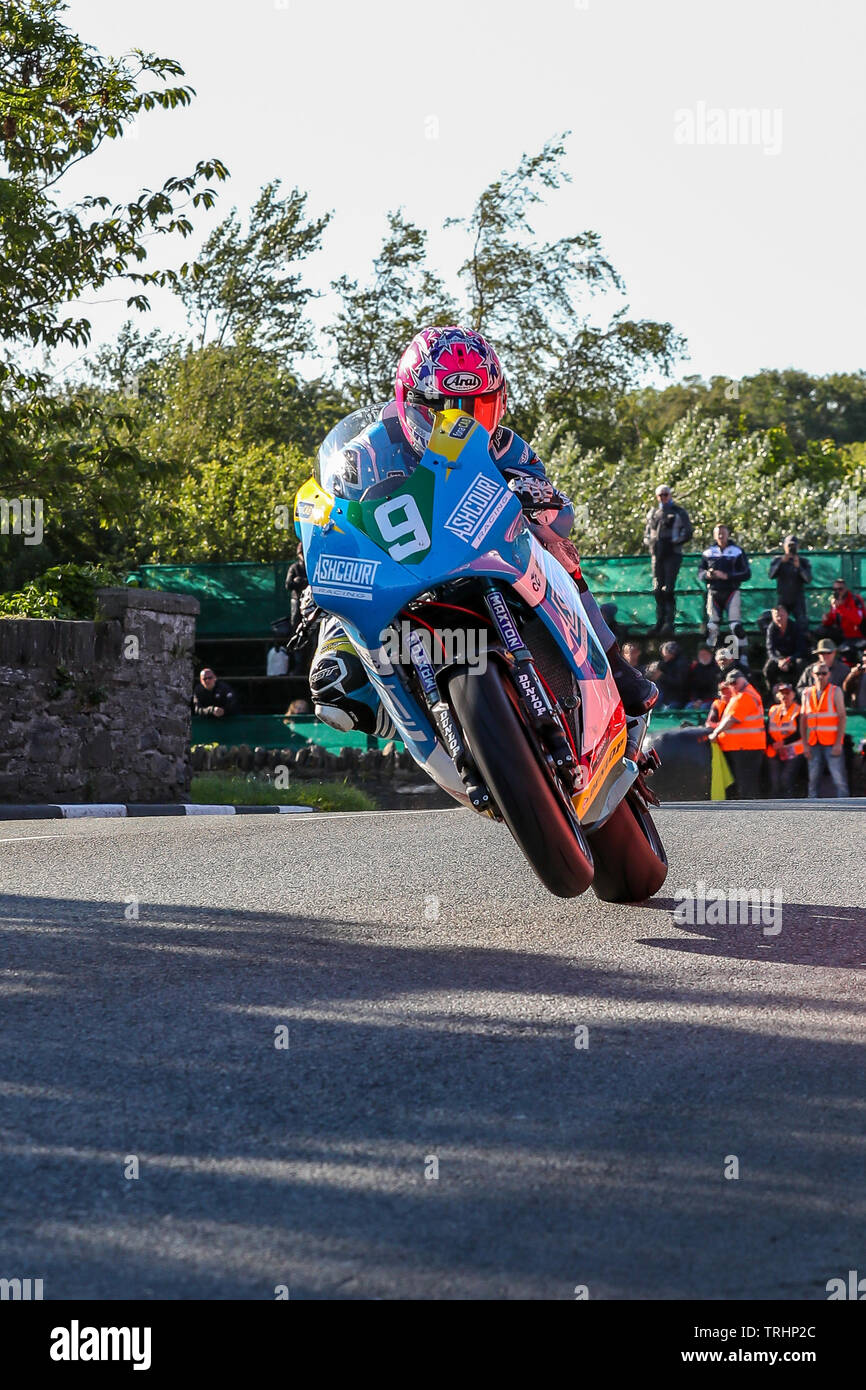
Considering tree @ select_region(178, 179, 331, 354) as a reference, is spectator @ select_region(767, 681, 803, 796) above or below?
below

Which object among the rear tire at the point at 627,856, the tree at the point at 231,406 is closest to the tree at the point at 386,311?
the tree at the point at 231,406

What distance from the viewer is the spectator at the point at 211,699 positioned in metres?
23.2

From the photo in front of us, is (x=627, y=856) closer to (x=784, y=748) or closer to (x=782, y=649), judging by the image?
(x=784, y=748)

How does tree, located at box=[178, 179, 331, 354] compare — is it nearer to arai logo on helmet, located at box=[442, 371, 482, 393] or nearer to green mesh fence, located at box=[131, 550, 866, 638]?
green mesh fence, located at box=[131, 550, 866, 638]

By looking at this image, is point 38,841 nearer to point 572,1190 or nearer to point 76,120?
point 572,1190

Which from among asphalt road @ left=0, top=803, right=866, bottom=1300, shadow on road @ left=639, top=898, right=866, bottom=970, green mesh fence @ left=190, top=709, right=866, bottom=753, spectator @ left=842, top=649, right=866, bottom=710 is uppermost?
spectator @ left=842, top=649, right=866, bottom=710

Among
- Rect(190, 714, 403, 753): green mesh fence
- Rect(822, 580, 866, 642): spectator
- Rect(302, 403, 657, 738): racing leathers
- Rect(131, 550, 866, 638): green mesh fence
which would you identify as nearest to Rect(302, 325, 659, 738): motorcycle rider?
Rect(302, 403, 657, 738): racing leathers

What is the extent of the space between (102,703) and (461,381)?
12.1 m

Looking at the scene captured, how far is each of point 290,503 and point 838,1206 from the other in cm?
2946

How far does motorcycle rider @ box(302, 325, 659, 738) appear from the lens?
20.0 ft

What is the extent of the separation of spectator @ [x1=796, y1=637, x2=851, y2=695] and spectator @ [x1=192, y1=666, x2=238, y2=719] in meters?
7.83

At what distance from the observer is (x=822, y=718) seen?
62.1ft

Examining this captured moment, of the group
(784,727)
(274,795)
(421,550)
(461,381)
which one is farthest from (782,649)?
(421,550)

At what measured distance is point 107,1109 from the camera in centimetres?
388
